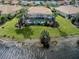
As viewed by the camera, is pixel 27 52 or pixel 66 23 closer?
pixel 27 52

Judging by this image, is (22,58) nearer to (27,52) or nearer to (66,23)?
(27,52)

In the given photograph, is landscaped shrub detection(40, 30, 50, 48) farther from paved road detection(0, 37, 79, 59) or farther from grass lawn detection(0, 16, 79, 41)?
grass lawn detection(0, 16, 79, 41)

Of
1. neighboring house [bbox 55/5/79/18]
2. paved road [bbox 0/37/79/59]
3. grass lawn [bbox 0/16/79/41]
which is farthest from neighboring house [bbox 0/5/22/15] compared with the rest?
paved road [bbox 0/37/79/59]

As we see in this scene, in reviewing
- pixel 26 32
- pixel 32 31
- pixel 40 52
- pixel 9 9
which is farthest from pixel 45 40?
pixel 9 9

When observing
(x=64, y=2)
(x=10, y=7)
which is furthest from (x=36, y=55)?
(x=64, y=2)

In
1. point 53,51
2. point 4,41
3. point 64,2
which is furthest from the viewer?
point 64,2

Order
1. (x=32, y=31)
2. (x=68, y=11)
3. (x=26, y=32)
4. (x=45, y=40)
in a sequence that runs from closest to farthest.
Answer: (x=45, y=40), (x=26, y=32), (x=32, y=31), (x=68, y=11)

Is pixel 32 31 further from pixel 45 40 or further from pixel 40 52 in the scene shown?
pixel 40 52

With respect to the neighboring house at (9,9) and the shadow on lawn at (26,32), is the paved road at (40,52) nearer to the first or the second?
the shadow on lawn at (26,32)
